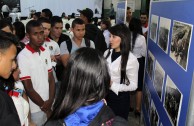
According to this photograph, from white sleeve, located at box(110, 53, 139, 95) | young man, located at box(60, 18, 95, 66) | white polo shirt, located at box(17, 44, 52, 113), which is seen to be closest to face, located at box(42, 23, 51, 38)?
young man, located at box(60, 18, 95, 66)

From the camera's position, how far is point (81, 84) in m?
0.86

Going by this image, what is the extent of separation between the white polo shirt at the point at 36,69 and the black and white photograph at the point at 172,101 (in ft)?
3.46

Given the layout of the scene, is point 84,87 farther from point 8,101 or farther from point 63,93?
point 8,101

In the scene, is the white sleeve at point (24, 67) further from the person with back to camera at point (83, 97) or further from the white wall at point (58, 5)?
the white wall at point (58, 5)

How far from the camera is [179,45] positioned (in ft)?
4.19

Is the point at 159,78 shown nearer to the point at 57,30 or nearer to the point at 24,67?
the point at 24,67

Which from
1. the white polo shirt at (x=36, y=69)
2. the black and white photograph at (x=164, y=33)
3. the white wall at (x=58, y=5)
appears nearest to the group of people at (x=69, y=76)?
the white polo shirt at (x=36, y=69)

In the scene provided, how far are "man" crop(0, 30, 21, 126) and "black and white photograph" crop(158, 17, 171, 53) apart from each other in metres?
1.04

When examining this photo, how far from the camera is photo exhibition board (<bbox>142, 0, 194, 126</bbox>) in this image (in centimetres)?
114

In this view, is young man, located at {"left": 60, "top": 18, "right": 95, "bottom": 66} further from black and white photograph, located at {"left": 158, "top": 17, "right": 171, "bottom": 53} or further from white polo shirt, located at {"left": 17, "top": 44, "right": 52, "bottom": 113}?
black and white photograph, located at {"left": 158, "top": 17, "right": 171, "bottom": 53}

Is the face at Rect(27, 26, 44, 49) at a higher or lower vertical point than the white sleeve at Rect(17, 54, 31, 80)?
higher

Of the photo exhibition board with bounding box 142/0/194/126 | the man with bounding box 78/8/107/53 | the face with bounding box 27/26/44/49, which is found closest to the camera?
the photo exhibition board with bounding box 142/0/194/126

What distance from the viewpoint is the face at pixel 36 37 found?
1.96m

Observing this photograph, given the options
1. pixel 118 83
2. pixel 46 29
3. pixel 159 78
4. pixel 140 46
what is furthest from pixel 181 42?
pixel 140 46
